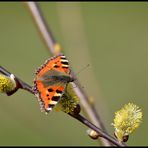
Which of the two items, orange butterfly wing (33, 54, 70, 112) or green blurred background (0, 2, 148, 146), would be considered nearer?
orange butterfly wing (33, 54, 70, 112)

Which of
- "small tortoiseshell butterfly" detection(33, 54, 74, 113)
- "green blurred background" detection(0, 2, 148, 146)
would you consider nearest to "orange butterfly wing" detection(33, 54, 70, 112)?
"small tortoiseshell butterfly" detection(33, 54, 74, 113)

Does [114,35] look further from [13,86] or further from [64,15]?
[13,86]

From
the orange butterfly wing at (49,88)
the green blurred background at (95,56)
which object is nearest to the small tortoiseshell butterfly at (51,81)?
the orange butterfly wing at (49,88)

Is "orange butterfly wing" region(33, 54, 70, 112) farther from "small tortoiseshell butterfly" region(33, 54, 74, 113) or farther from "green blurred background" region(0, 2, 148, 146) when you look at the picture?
"green blurred background" region(0, 2, 148, 146)

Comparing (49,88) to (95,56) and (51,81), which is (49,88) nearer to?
(51,81)

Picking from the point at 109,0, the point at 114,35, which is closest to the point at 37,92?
the point at 114,35

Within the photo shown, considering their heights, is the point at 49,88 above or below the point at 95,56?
above

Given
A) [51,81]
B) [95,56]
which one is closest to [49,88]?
[51,81]

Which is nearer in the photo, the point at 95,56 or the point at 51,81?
the point at 51,81
